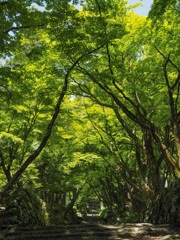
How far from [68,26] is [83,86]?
14.7ft

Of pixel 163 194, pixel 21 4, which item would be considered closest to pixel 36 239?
pixel 163 194

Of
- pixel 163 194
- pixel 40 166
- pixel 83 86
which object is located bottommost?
pixel 163 194

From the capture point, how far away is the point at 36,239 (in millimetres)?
6395

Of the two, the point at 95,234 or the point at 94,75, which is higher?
the point at 94,75

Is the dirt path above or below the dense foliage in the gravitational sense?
below

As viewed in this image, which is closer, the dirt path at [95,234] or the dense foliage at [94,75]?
the dirt path at [95,234]

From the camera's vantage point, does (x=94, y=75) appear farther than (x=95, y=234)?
Yes

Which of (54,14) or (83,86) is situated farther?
(83,86)

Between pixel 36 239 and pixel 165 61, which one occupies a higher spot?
pixel 165 61

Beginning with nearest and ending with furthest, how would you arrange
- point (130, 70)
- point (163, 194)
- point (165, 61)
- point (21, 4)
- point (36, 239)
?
1. point (36, 239)
2. point (21, 4)
3. point (163, 194)
4. point (165, 61)
5. point (130, 70)

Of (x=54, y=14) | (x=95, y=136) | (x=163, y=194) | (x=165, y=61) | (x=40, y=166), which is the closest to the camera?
(x=54, y=14)

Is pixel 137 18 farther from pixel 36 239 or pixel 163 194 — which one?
pixel 36 239

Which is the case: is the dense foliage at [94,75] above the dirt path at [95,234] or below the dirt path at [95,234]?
above

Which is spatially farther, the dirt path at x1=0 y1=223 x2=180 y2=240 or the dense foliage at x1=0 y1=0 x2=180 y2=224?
the dense foliage at x1=0 y1=0 x2=180 y2=224
